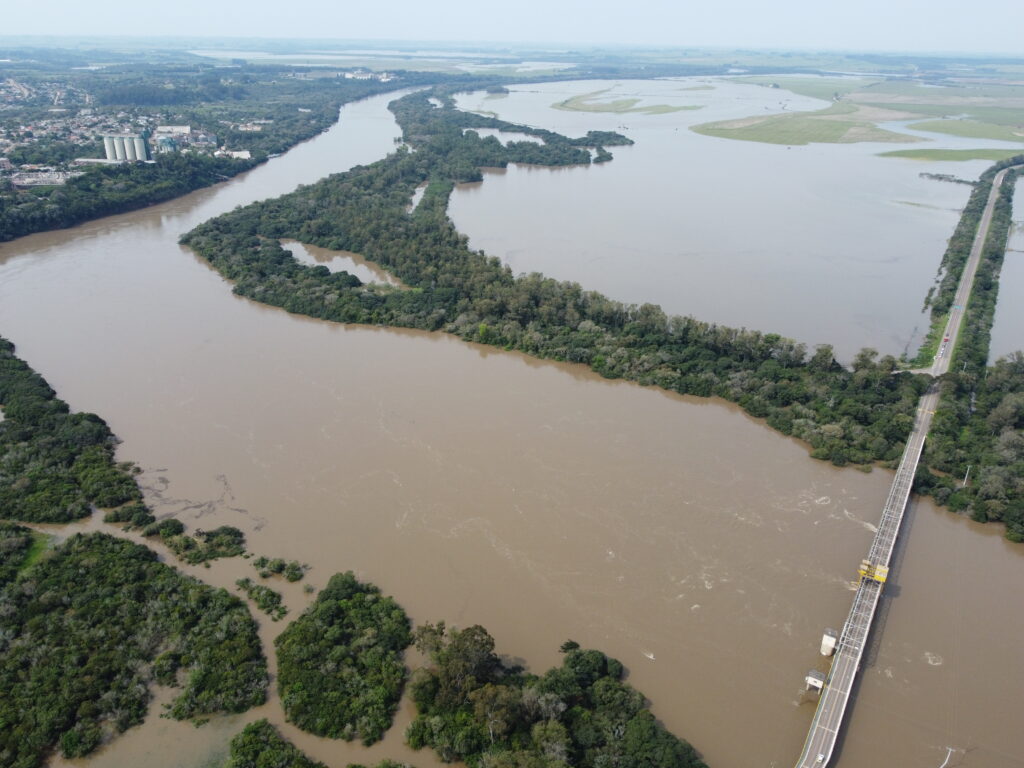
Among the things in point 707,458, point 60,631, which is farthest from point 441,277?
point 60,631

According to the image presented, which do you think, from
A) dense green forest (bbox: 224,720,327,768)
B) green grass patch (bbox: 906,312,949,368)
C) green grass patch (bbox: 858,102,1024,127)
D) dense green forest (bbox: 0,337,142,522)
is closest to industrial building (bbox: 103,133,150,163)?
dense green forest (bbox: 0,337,142,522)

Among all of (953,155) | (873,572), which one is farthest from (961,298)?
(953,155)

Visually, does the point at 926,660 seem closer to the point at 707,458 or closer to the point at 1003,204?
the point at 707,458

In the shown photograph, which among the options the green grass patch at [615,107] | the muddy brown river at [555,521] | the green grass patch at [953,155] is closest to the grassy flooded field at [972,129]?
the green grass patch at [953,155]

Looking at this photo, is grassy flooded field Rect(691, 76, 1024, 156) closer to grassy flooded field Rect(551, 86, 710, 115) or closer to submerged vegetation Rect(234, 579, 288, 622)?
grassy flooded field Rect(551, 86, 710, 115)

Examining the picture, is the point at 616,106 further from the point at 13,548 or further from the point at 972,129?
the point at 13,548

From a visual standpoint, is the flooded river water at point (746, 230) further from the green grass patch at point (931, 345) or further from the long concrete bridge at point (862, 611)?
the long concrete bridge at point (862, 611)

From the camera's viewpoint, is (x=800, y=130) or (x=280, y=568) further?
(x=800, y=130)
